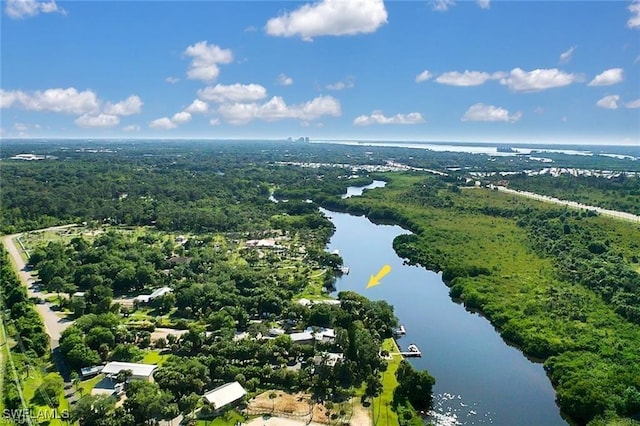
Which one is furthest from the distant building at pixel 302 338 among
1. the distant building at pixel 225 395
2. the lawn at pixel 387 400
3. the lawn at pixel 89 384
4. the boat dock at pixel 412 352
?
the lawn at pixel 89 384

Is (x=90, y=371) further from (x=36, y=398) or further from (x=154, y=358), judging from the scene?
(x=154, y=358)

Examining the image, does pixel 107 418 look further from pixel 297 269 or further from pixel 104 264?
pixel 297 269

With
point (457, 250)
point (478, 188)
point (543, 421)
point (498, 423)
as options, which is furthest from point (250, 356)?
point (478, 188)

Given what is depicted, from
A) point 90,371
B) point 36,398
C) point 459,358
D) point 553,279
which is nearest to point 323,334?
point 459,358

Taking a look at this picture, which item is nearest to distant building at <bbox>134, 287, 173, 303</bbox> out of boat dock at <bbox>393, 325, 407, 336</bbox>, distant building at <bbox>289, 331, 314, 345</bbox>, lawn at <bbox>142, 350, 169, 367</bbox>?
lawn at <bbox>142, 350, 169, 367</bbox>

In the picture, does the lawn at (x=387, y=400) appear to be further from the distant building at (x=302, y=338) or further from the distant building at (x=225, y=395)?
the distant building at (x=225, y=395)
